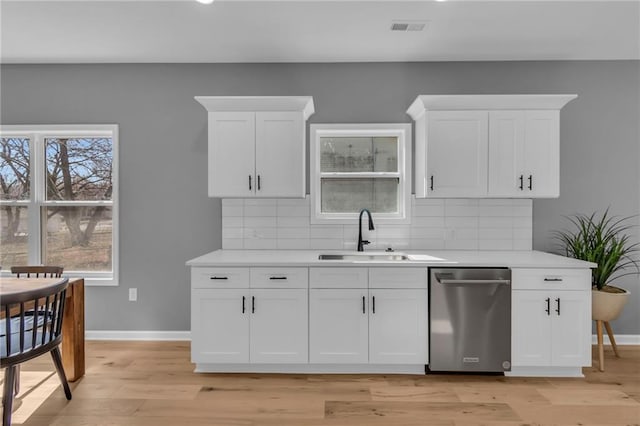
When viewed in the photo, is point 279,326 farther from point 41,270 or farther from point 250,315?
point 41,270

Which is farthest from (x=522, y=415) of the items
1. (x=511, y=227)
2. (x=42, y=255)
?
(x=42, y=255)

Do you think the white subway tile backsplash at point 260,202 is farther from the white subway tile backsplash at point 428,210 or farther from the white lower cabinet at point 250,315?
the white subway tile backsplash at point 428,210

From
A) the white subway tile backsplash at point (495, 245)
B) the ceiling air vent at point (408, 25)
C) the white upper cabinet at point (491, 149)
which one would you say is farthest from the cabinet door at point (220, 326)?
the ceiling air vent at point (408, 25)

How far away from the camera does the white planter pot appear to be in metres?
3.04

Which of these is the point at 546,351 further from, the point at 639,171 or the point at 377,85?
the point at 377,85

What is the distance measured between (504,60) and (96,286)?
4.37m

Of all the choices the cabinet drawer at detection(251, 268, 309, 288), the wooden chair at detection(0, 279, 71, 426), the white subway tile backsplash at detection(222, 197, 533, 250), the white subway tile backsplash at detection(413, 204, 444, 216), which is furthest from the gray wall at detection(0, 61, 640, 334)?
the wooden chair at detection(0, 279, 71, 426)

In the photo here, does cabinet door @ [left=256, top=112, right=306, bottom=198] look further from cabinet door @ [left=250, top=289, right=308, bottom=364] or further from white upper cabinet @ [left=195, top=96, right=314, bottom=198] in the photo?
cabinet door @ [left=250, top=289, right=308, bottom=364]

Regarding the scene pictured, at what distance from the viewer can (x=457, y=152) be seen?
324 centimetres

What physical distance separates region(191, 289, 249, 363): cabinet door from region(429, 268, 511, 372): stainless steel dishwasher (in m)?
1.39

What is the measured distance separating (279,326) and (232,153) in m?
1.44

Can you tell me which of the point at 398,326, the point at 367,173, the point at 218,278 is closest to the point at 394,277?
the point at 398,326

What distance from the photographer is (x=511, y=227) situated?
3619 millimetres

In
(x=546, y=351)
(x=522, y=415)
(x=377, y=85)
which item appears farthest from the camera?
(x=377, y=85)
